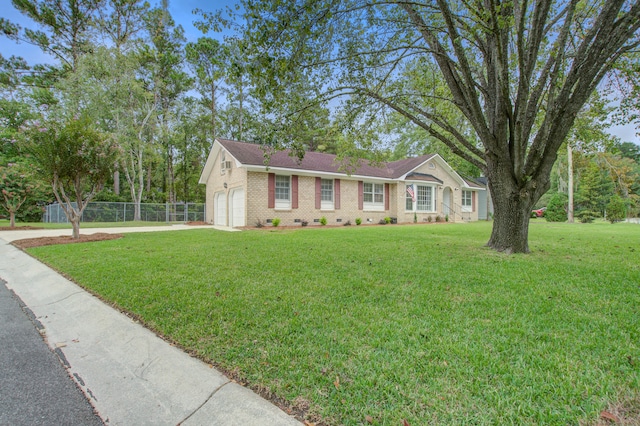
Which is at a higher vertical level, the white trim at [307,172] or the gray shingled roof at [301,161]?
the gray shingled roof at [301,161]

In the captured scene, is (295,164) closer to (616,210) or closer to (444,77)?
(444,77)

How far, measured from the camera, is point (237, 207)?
16.4 m

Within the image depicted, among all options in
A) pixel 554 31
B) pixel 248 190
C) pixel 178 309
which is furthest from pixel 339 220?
pixel 178 309

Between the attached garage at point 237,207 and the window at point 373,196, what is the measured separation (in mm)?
7882

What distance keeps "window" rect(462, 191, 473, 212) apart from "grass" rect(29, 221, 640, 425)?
19.9m

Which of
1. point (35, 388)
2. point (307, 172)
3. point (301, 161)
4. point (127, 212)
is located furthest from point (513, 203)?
point (127, 212)

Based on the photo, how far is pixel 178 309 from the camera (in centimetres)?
346

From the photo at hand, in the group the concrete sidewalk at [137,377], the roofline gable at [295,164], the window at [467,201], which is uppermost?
the roofline gable at [295,164]

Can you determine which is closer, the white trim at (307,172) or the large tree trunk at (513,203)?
the large tree trunk at (513,203)

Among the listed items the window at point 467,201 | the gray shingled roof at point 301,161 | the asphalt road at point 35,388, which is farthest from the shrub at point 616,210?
the asphalt road at point 35,388

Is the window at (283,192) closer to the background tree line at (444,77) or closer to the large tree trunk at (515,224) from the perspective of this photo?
the background tree line at (444,77)

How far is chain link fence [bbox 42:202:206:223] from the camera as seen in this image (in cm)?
2059

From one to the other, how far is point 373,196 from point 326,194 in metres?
3.84

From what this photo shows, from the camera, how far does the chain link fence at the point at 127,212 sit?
811 inches
